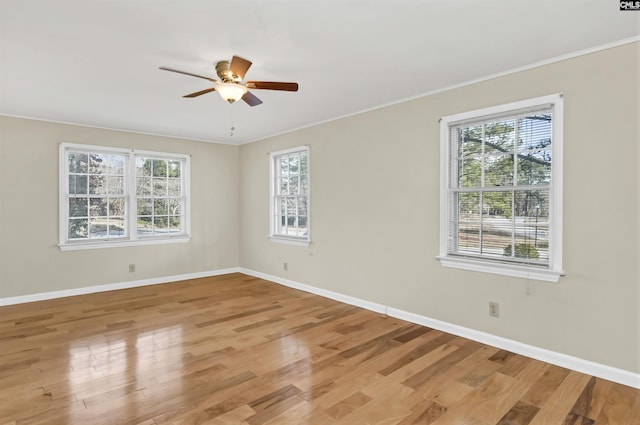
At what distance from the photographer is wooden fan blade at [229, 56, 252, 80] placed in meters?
2.48

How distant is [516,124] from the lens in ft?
10.6

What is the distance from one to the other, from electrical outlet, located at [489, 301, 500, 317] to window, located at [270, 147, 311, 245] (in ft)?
8.91

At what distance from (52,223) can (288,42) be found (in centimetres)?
442

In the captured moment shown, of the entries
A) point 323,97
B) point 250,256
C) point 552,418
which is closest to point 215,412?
point 552,418

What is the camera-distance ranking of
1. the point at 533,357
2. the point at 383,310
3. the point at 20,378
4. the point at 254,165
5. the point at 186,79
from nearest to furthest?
1. the point at 20,378
2. the point at 533,357
3. the point at 186,79
4. the point at 383,310
5. the point at 254,165

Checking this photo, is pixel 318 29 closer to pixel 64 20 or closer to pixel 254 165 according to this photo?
pixel 64 20

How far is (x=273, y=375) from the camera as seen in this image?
109 inches

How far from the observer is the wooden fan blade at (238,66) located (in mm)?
2477

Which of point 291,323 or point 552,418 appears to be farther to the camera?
point 291,323

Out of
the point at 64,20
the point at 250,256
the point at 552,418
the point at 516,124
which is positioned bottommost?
the point at 552,418

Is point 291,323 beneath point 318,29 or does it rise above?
beneath

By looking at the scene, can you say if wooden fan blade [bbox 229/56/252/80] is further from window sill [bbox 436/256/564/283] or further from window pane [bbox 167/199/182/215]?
window pane [bbox 167/199/182/215]

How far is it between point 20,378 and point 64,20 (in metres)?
2.58
